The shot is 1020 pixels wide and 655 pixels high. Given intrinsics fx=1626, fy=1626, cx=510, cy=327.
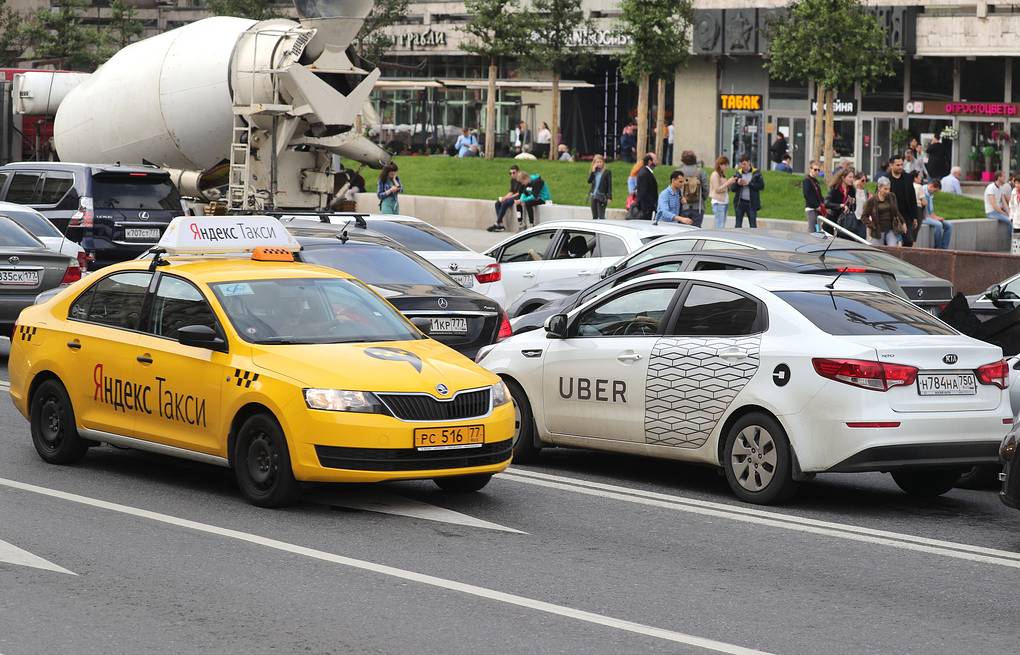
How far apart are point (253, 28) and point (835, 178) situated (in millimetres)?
9135

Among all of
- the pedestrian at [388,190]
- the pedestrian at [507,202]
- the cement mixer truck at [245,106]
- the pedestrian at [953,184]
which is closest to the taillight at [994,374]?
the cement mixer truck at [245,106]

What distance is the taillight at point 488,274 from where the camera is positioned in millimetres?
16625

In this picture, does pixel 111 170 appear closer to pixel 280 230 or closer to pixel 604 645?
pixel 280 230

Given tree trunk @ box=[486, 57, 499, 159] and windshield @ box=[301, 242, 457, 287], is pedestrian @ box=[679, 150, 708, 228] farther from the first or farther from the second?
tree trunk @ box=[486, 57, 499, 159]

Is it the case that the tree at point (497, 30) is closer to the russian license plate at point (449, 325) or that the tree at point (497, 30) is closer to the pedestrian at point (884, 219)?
the pedestrian at point (884, 219)

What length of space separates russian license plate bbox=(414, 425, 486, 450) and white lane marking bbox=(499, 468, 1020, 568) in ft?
4.20

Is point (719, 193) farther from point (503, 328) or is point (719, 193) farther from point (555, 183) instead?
point (503, 328)

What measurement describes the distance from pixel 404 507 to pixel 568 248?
9067 millimetres

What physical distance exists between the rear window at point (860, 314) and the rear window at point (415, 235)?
7176 mm

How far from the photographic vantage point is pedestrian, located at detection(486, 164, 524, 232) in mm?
33781

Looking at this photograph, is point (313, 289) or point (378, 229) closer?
point (313, 289)

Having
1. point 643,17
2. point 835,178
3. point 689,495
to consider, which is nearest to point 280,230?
point 689,495

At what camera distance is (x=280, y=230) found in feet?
37.2

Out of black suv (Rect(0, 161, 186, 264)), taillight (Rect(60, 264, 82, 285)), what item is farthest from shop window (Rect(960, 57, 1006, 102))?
taillight (Rect(60, 264, 82, 285))
